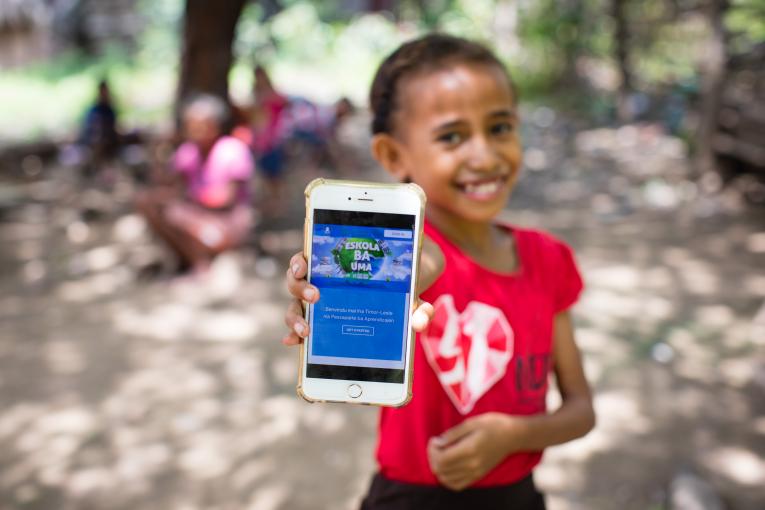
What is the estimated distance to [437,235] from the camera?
1.33 m

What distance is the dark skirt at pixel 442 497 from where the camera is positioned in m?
1.33

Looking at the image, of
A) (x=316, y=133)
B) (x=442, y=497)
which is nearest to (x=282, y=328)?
(x=442, y=497)

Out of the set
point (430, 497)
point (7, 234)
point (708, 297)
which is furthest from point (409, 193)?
point (7, 234)

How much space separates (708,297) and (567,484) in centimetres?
224

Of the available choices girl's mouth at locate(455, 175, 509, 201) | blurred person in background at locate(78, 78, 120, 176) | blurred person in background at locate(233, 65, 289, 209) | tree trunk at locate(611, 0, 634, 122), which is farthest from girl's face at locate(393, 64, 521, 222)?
tree trunk at locate(611, 0, 634, 122)

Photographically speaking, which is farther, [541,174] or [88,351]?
[541,174]

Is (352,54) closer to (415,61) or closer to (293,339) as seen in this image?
(415,61)

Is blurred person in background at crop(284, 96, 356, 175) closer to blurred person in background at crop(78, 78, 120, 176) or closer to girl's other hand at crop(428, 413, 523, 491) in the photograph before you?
blurred person in background at crop(78, 78, 120, 176)

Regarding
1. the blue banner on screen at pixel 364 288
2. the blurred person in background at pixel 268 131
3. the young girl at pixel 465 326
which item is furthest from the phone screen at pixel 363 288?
the blurred person in background at pixel 268 131

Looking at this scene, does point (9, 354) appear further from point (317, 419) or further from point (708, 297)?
point (708, 297)

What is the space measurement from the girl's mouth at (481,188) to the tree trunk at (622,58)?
10.3 m

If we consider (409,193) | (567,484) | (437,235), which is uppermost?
(409,193)

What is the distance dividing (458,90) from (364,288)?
495 mm

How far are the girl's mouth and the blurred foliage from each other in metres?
9.52
